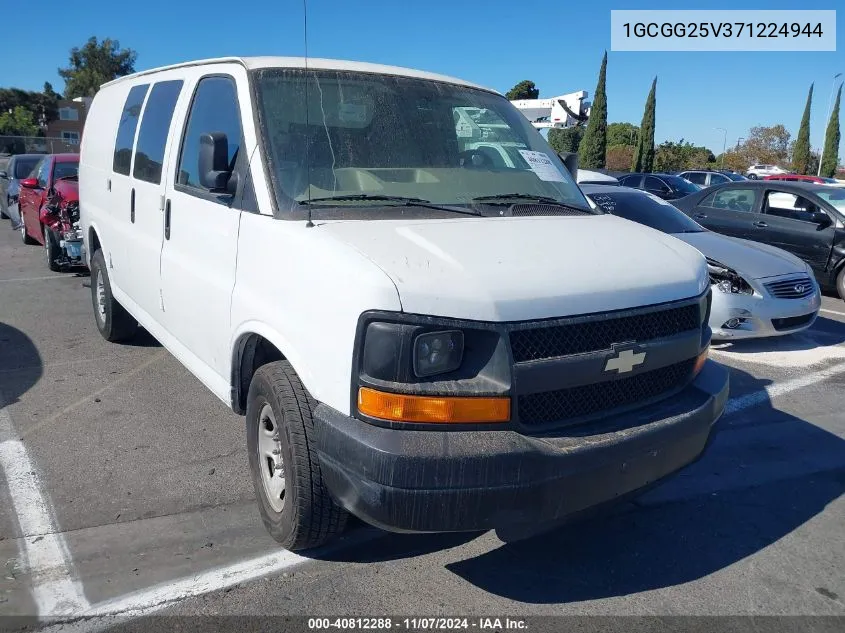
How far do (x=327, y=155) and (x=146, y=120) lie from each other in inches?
84.9

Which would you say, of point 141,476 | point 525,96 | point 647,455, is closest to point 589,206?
point 647,455

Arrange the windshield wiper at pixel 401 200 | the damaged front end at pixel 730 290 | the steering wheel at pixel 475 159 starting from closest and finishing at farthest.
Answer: the windshield wiper at pixel 401 200
the steering wheel at pixel 475 159
the damaged front end at pixel 730 290

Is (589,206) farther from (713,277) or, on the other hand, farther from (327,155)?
(713,277)

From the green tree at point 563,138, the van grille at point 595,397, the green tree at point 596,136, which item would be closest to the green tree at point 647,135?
the green tree at point 596,136

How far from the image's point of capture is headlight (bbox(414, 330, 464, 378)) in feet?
8.48

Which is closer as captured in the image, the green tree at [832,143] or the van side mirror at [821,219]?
the van side mirror at [821,219]

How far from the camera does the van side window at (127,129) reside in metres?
5.20

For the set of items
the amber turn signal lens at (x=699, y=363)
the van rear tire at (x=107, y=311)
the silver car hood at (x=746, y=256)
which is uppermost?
the amber turn signal lens at (x=699, y=363)

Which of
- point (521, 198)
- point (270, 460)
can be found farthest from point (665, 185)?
point (270, 460)

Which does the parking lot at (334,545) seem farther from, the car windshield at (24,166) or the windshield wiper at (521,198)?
the car windshield at (24,166)

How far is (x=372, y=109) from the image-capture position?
12.4ft

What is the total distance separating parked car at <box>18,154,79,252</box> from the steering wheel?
7.95 metres

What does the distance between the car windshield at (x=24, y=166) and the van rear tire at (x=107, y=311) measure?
29.3 ft

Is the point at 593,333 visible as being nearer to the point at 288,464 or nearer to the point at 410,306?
the point at 410,306
